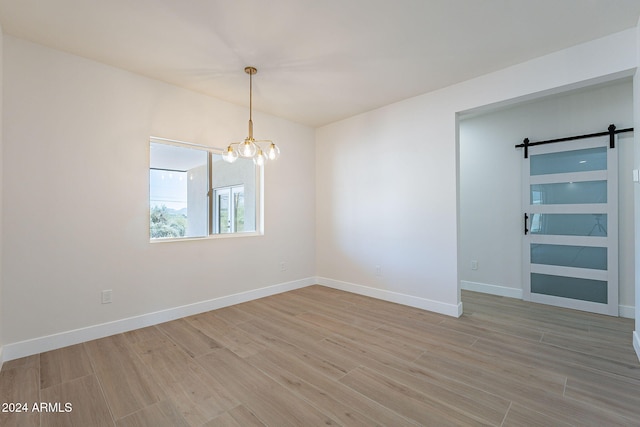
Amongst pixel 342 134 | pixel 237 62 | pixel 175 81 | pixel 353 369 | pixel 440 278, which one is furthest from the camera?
pixel 342 134

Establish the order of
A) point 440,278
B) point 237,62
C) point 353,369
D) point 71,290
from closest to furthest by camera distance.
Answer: point 353,369 → point 71,290 → point 237,62 → point 440,278

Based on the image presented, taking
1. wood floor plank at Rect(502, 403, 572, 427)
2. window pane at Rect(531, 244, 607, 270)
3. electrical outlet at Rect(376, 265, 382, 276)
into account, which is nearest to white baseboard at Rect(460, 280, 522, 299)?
window pane at Rect(531, 244, 607, 270)

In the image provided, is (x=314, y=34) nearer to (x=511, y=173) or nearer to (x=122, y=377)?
(x=122, y=377)

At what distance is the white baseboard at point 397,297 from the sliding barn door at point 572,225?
1.43 meters

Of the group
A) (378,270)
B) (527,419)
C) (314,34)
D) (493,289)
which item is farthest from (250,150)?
(493,289)

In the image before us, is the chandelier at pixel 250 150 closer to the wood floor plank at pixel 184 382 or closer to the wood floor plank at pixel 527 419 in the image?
the wood floor plank at pixel 184 382

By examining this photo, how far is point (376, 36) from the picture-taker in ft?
8.20

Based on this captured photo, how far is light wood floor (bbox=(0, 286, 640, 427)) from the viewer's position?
5.79 feet

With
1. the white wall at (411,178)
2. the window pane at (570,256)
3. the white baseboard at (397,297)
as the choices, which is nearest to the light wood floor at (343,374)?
the white baseboard at (397,297)

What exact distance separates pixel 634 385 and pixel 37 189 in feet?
16.3

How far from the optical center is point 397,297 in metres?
3.95

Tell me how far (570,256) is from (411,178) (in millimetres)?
2263

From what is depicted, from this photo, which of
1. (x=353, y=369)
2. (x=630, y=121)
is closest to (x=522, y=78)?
(x=630, y=121)

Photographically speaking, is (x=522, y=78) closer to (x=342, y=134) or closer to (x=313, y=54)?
(x=313, y=54)
